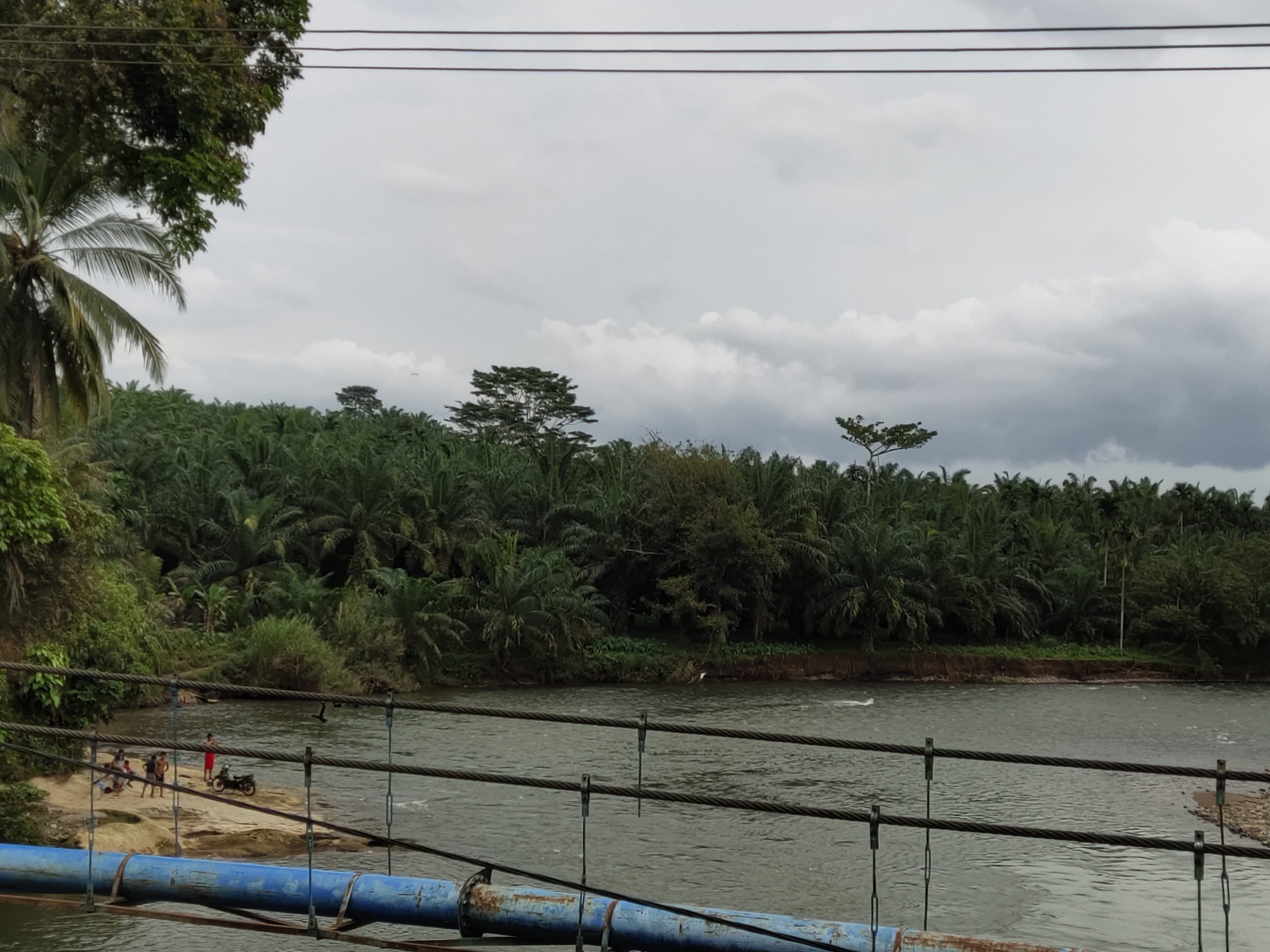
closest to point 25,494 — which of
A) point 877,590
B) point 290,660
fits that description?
point 290,660

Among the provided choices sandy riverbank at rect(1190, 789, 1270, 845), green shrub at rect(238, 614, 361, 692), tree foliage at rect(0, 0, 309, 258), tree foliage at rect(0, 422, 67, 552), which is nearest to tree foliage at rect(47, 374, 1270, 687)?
green shrub at rect(238, 614, 361, 692)

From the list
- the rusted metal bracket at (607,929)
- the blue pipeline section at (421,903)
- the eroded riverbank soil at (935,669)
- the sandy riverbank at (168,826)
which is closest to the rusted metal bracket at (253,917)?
the blue pipeline section at (421,903)

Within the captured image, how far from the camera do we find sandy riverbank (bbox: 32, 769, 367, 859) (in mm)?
17984

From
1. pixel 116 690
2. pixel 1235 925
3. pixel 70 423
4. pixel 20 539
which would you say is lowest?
pixel 1235 925

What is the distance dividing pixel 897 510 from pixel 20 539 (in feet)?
148

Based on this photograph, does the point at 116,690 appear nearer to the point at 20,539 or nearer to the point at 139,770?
the point at 139,770

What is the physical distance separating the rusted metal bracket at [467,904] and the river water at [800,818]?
8913 millimetres

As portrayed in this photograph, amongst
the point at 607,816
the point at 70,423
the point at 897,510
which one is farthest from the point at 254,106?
the point at 897,510

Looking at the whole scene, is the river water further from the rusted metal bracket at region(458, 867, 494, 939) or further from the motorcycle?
the rusted metal bracket at region(458, 867, 494, 939)

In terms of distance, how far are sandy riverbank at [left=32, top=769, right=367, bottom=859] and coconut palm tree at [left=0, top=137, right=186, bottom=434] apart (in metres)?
6.23

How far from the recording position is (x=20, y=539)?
17.5 m

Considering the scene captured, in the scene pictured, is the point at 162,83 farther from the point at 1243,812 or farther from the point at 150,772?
the point at 1243,812

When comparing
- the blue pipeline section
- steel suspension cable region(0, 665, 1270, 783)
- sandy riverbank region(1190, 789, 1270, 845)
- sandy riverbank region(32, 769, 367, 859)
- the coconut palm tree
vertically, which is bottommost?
sandy riverbank region(1190, 789, 1270, 845)

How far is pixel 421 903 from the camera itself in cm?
855
